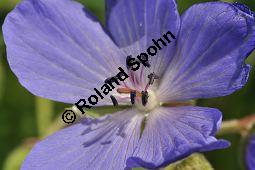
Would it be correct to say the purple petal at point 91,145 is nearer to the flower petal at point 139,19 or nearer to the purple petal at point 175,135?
the purple petal at point 175,135

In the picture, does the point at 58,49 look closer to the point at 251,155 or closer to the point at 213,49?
the point at 213,49

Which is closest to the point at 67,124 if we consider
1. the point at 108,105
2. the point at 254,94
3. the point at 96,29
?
the point at 108,105

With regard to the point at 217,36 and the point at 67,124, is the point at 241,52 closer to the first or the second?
the point at 217,36

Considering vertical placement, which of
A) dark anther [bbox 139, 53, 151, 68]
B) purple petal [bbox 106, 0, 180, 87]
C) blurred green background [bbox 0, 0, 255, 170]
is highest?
purple petal [bbox 106, 0, 180, 87]

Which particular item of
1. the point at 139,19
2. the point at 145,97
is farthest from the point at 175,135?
the point at 139,19

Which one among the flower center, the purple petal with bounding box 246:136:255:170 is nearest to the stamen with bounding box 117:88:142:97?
the flower center

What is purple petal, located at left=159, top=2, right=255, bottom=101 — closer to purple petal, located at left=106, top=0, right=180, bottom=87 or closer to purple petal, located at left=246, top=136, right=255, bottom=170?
purple petal, located at left=106, top=0, right=180, bottom=87
